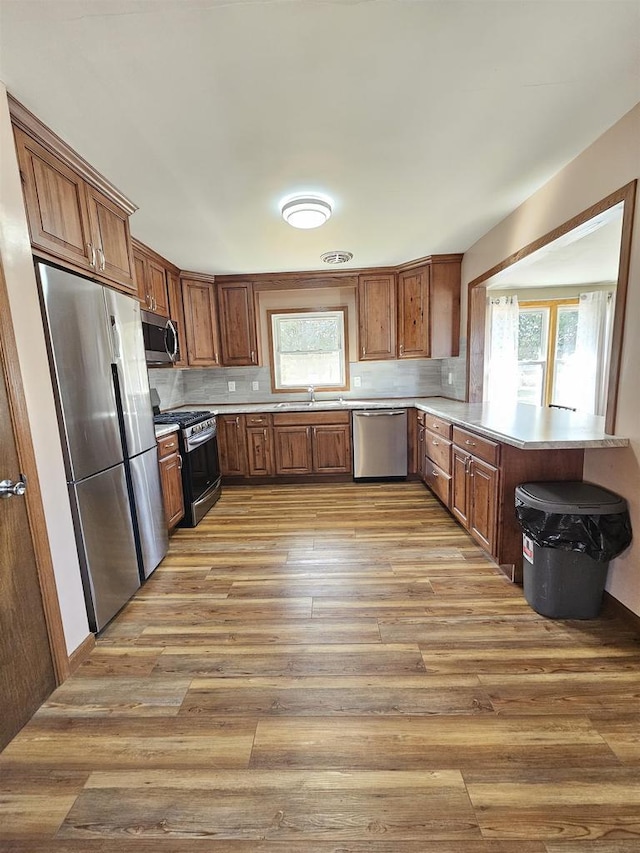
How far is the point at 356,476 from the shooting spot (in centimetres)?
405

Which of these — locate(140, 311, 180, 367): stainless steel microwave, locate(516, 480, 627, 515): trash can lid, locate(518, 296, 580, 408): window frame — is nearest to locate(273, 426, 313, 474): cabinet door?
locate(140, 311, 180, 367): stainless steel microwave

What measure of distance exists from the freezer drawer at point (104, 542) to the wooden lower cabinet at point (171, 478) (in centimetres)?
54

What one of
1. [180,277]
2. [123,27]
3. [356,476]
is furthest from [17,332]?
[356,476]

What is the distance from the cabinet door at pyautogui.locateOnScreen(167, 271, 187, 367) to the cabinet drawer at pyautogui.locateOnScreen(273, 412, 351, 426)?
46.4 inches

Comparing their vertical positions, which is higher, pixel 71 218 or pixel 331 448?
pixel 71 218

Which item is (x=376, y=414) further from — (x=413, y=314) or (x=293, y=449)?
(x=413, y=314)

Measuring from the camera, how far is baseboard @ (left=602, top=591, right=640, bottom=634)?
1699 mm

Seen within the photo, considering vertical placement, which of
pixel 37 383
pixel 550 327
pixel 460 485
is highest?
pixel 550 327

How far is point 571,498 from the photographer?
69.2 inches

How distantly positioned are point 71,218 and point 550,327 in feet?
17.9

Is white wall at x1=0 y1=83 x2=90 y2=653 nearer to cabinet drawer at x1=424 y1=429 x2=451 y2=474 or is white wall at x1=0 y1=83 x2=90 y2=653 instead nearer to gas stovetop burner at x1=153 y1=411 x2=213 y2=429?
gas stovetop burner at x1=153 y1=411 x2=213 y2=429

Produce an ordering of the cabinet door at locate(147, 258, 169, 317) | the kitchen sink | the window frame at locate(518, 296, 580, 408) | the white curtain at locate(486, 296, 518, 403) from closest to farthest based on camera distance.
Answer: the cabinet door at locate(147, 258, 169, 317)
the kitchen sink
the white curtain at locate(486, 296, 518, 403)
the window frame at locate(518, 296, 580, 408)

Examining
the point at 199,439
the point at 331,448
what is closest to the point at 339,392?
the point at 331,448

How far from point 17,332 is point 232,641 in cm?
166
